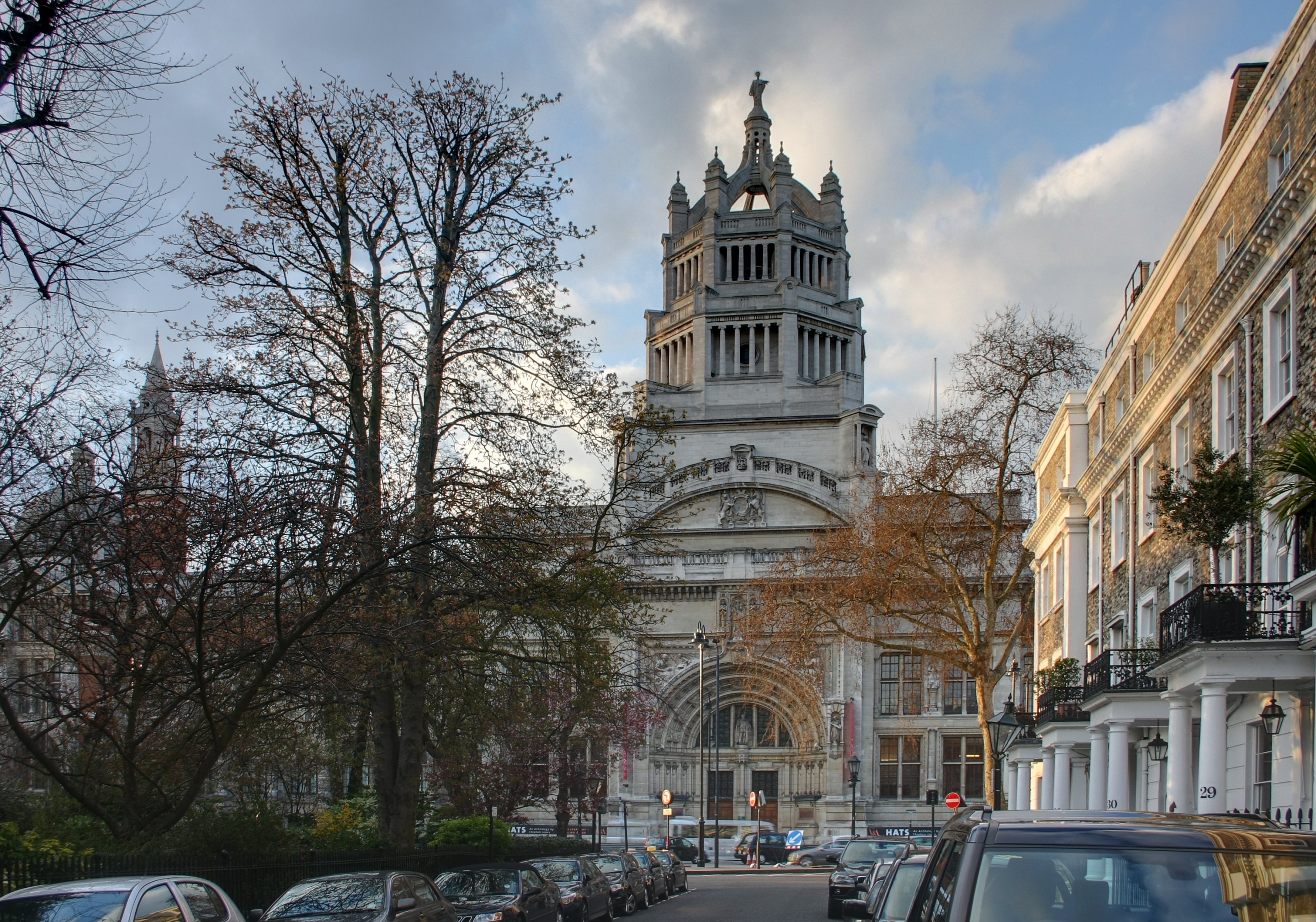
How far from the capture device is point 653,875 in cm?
3200

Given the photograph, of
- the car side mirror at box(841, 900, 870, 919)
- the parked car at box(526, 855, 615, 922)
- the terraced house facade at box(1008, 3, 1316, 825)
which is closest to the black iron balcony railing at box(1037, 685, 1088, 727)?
the terraced house facade at box(1008, 3, 1316, 825)

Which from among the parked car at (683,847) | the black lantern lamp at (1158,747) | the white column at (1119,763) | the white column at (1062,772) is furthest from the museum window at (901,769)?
the white column at (1119,763)

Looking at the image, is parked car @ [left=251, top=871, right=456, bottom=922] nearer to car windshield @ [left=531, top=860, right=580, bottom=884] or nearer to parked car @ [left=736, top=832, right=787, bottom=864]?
car windshield @ [left=531, top=860, right=580, bottom=884]

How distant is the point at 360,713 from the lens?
26172mm

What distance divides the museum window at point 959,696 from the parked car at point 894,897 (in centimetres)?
5057

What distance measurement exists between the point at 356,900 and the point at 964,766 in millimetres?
54353

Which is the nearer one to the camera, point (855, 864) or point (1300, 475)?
point (1300, 475)

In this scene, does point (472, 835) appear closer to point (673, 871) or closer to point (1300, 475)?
point (673, 871)

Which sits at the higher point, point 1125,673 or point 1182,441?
point 1182,441

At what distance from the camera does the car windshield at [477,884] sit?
19453mm

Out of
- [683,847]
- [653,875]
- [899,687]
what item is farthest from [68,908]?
[899,687]

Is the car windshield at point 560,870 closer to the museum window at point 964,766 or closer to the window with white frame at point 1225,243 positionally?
the window with white frame at point 1225,243

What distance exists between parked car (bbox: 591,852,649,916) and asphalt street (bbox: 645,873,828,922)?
316 millimetres

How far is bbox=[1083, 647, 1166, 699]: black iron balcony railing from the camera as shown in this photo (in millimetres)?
23719
